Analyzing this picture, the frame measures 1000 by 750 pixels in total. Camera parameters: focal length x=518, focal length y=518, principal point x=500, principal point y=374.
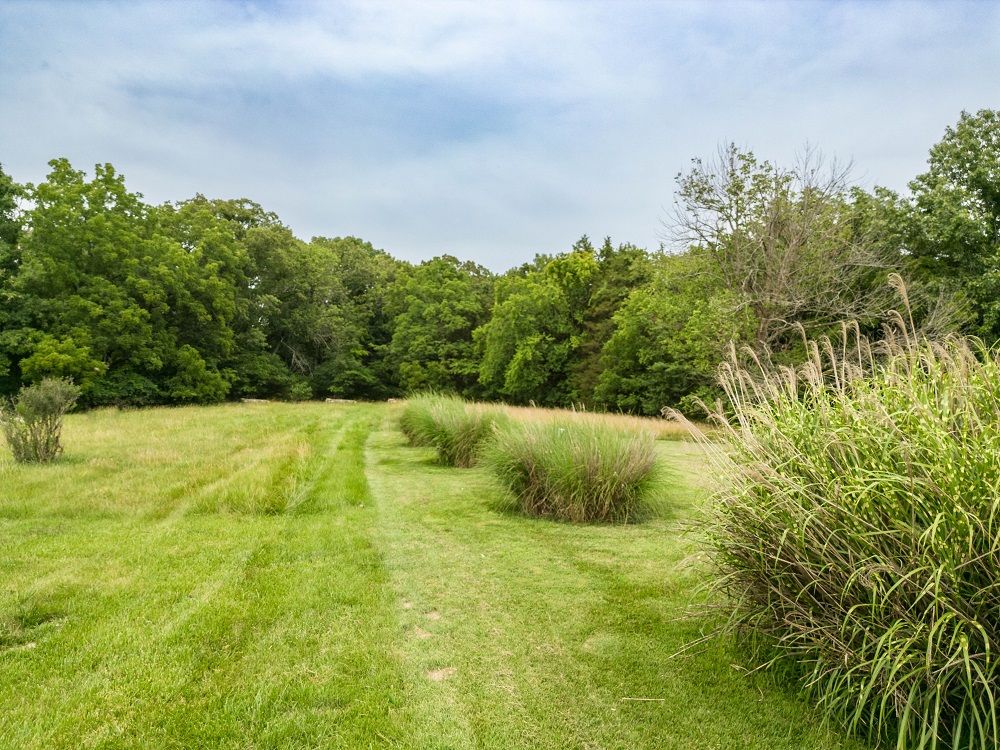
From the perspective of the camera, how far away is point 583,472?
6.58m

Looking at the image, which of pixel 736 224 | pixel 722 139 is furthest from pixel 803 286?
pixel 722 139

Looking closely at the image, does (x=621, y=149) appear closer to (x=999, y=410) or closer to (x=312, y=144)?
(x=312, y=144)

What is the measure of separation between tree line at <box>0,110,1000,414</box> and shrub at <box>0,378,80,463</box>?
32.0 feet

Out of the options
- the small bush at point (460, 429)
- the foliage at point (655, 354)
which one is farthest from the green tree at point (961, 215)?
the small bush at point (460, 429)

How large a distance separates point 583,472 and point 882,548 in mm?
4324

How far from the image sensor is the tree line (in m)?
14.5

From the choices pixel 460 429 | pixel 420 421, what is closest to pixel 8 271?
pixel 420 421

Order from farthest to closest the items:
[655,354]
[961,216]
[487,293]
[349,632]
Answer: [487,293]
[655,354]
[961,216]
[349,632]

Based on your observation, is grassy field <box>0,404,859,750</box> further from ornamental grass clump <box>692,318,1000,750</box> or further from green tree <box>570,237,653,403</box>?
Answer: green tree <box>570,237,653,403</box>

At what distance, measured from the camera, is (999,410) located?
7.66 ft

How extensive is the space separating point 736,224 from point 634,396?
15.7m

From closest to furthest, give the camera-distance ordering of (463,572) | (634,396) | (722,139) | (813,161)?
(463,572) < (813,161) < (722,139) < (634,396)

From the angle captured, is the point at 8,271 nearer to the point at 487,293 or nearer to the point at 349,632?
the point at 487,293

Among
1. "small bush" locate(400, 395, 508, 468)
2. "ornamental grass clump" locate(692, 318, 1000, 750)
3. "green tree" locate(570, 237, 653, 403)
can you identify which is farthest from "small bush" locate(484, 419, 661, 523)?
"green tree" locate(570, 237, 653, 403)
